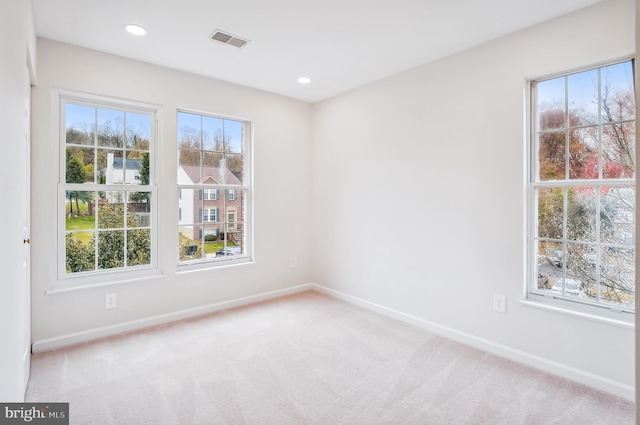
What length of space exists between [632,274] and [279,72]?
3.36 metres

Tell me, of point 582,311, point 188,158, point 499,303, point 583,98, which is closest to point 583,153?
point 583,98

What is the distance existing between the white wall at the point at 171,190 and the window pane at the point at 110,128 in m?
0.19

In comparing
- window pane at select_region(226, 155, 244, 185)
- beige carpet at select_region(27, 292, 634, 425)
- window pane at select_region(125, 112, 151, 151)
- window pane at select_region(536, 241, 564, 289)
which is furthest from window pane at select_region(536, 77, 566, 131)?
window pane at select_region(125, 112, 151, 151)

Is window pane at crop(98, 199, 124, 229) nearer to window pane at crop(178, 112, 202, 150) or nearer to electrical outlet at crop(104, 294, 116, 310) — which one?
electrical outlet at crop(104, 294, 116, 310)

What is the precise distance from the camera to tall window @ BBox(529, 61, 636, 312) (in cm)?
223

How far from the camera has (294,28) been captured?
2598 mm

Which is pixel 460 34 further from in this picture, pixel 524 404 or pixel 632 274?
pixel 524 404

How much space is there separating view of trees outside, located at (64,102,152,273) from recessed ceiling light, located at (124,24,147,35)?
2.71 feet

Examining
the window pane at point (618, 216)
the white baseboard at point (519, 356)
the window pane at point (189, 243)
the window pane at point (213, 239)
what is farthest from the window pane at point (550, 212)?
the window pane at point (189, 243)

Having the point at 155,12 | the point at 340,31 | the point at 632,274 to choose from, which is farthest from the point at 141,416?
the point at 632,274

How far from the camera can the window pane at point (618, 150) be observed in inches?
86.7

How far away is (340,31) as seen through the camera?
264 cm

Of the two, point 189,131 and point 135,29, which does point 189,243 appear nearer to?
point 189,131

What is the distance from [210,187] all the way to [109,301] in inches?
57.7
